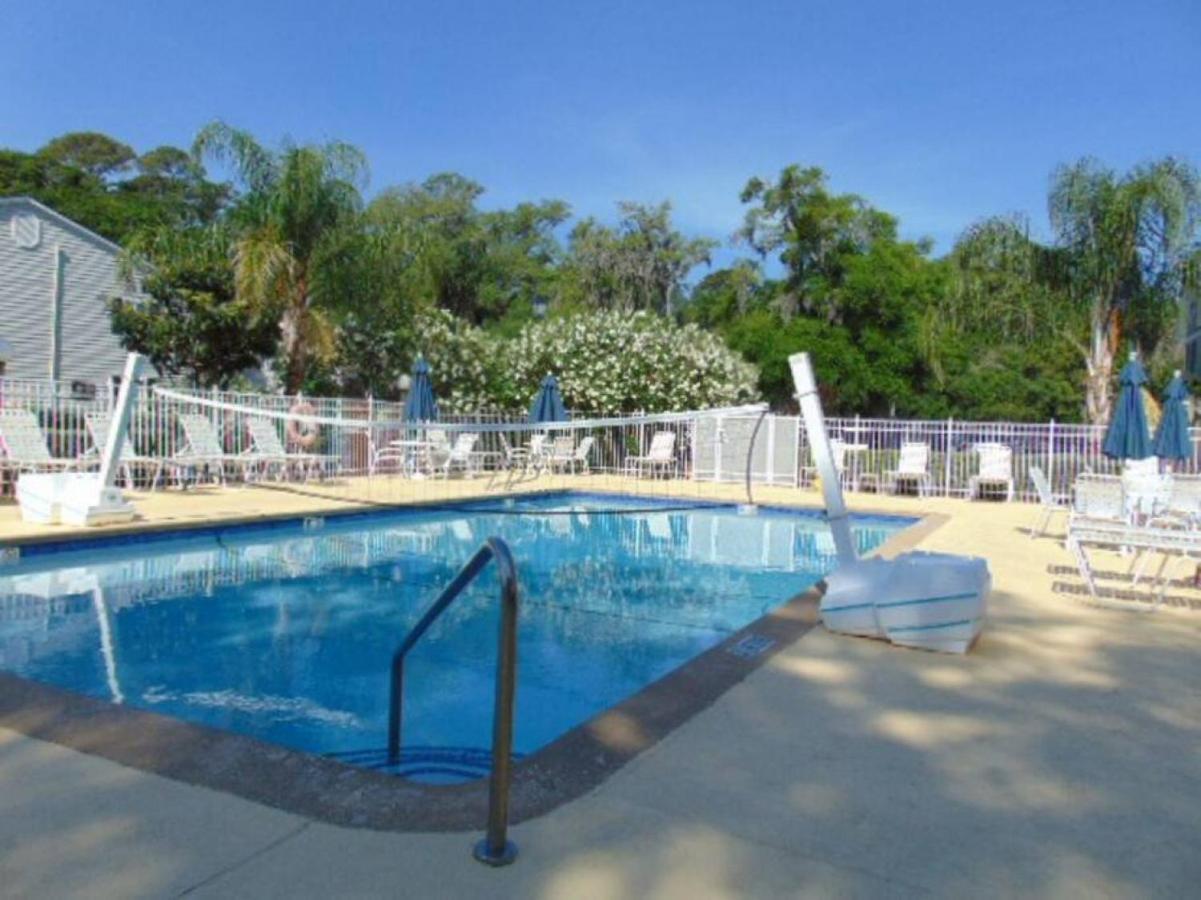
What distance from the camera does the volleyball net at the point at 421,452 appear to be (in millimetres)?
13719

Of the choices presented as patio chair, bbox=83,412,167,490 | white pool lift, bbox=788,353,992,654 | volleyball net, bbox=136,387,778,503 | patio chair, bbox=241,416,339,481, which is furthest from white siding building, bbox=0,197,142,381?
white pool lift, bbox=788,353,992,654

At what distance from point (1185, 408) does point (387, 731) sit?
42.7 ft

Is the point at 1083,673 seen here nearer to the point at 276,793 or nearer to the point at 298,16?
the point at 276,793

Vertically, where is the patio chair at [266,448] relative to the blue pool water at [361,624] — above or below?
Answer: above

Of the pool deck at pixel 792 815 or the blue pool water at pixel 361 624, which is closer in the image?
the pool deck at pixel 792 815

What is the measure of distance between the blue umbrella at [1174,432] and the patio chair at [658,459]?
918cm

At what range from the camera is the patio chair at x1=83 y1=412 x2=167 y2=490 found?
1198cm

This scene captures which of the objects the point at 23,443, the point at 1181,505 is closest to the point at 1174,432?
the point at 1181,505

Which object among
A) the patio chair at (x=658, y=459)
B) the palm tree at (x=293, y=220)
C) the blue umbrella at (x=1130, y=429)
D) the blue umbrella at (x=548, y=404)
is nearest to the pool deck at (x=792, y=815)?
the blue umbrella at (x=1130, y=429)

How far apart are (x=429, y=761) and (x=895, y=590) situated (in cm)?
292

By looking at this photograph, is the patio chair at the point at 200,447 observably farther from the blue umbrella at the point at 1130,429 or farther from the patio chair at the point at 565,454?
the blue umbrella at the point at 1130,429

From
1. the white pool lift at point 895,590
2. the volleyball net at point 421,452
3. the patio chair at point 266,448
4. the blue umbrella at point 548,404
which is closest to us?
the white pool lift at point 895,590

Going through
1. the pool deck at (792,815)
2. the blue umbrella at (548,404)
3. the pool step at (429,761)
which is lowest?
the pool step at (429,761)

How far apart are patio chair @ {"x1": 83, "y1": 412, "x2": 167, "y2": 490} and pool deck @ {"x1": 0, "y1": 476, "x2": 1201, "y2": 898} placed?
983 cm
